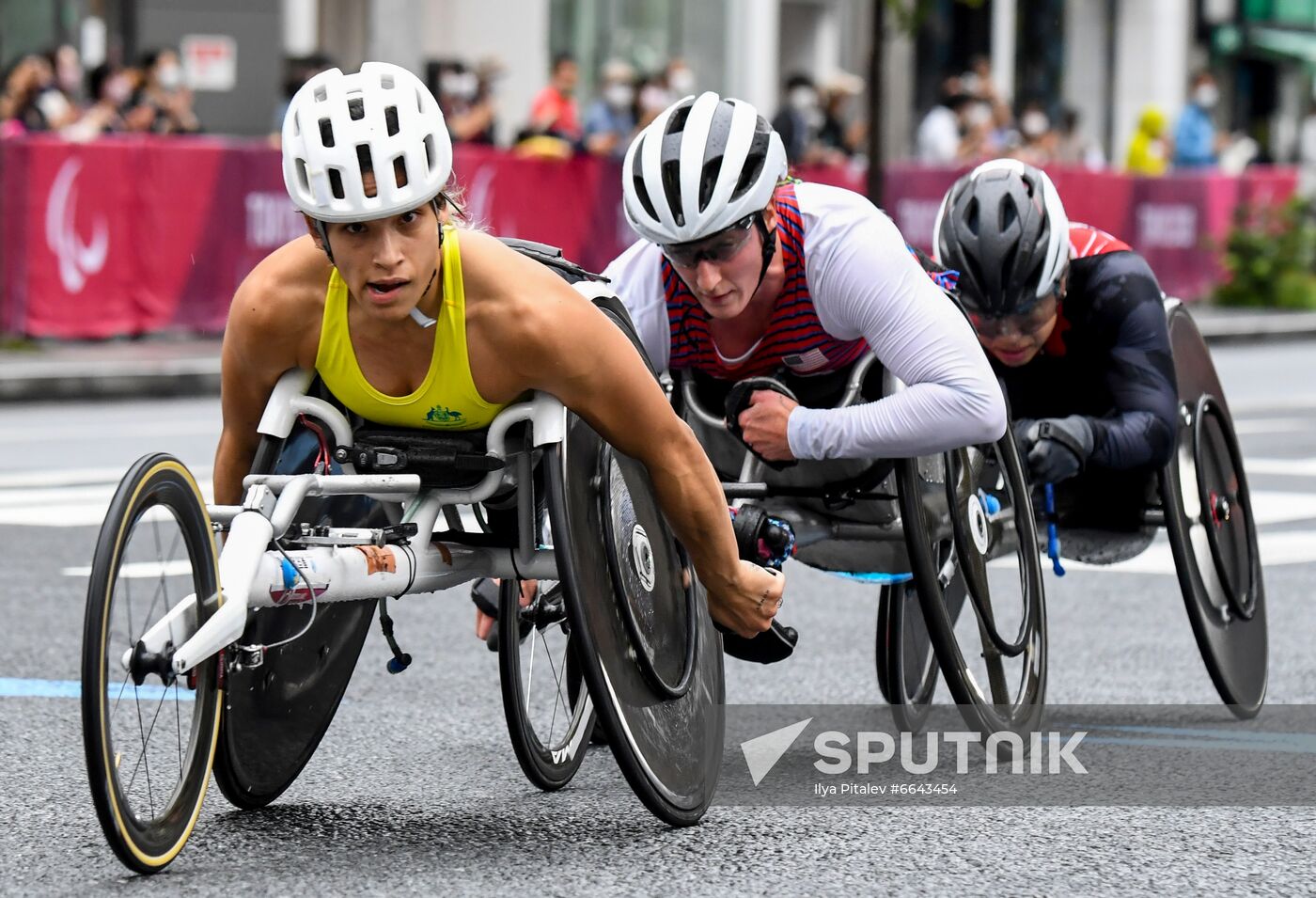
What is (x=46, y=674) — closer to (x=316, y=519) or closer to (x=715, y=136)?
(x=316, y=519)

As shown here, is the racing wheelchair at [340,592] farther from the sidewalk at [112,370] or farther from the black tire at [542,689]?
the sidewalk at [112,370]

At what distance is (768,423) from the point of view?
5.10 meters

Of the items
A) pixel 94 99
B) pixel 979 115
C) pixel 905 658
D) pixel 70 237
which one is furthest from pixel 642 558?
pixel 979 115

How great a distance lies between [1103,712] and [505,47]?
21757 millimetres

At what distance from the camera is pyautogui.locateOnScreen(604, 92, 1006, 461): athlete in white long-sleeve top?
4.88 meters

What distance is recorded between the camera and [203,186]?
53.1ft

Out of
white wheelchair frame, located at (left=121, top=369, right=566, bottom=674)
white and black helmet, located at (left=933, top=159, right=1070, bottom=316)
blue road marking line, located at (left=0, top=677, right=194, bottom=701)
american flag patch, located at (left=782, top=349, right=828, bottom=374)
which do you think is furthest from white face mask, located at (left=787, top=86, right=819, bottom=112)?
white wheelchair frame, located at (left=121, top=369, right=566, bottom=674)

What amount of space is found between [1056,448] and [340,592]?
7.31 ft

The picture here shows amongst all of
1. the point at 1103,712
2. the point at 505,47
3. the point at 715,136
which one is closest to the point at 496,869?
the point at 715,136

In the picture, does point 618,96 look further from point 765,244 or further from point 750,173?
point 750,173

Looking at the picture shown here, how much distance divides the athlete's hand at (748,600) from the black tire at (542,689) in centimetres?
35

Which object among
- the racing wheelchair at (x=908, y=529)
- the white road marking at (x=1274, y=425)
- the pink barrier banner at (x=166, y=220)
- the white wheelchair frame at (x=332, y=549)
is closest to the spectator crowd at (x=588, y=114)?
the pink barrier banner at (x=166, y=220)

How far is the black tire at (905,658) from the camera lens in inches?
223

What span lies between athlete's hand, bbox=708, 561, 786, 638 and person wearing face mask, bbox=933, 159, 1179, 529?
127 cm
